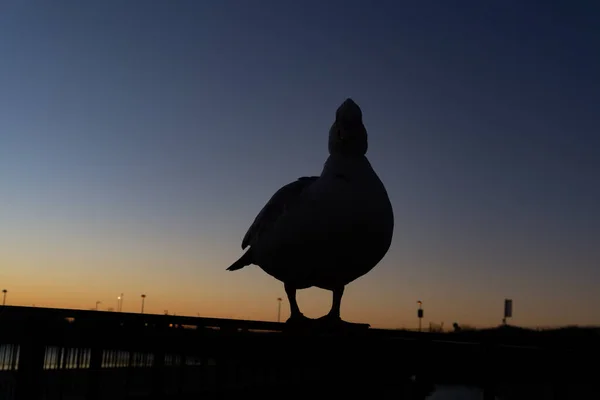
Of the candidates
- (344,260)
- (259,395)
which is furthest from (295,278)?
(259,395)

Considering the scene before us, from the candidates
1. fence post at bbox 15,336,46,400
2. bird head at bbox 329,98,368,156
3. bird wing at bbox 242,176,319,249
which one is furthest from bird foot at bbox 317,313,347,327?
fence post at bbox 15,336,46,400

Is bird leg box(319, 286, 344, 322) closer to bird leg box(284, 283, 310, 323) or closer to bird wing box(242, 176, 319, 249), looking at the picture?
bird leg box(284, 283, 310, 323)

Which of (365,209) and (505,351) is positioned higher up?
(365,209)

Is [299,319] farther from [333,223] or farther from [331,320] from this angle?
[333,223]

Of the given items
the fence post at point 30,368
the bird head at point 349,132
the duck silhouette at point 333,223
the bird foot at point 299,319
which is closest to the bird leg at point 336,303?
the duck silhouette at point 333,223

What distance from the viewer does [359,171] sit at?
20.1ft

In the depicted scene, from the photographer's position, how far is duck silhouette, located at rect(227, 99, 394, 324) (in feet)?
18.7

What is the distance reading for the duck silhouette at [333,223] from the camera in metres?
5.69

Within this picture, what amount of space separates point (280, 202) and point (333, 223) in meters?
0.96

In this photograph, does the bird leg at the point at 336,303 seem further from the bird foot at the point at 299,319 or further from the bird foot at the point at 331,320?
the bird foot at the point at 299,319

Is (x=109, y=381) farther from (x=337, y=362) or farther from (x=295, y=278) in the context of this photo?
(x=337, y=362)

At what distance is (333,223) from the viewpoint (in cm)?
566

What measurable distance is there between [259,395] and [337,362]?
7.38 feet

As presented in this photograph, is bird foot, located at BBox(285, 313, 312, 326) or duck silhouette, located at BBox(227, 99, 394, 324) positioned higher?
duck silhouette, located at BBox(227, 99, 394, 324)
